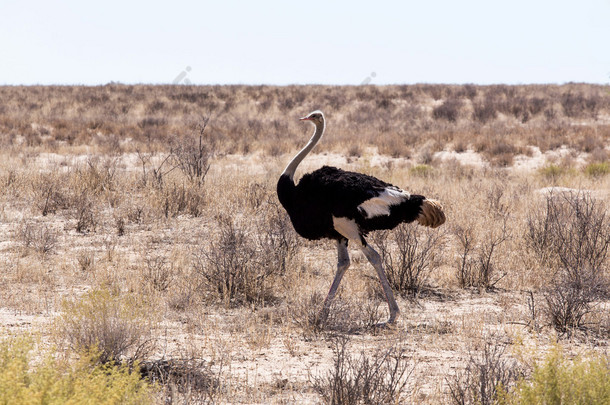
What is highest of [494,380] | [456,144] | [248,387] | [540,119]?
[540,119]

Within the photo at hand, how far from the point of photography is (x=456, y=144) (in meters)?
21.0

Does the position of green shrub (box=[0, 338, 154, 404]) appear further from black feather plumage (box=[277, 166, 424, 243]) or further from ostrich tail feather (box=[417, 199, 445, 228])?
ostrich tail feather (box=[417, 199, 445, 228])

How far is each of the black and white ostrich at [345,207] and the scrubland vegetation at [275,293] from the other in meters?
0.62

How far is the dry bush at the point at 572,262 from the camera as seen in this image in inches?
233

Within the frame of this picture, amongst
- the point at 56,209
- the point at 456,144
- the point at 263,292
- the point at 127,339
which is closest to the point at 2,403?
the point at 127,339

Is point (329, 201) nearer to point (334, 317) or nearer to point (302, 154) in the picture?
point (302, 154)

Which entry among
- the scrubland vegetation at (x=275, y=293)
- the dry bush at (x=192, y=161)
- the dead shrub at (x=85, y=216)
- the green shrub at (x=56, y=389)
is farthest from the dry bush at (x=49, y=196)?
the green shrub at (x=56, y=389)

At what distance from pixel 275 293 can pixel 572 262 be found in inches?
131

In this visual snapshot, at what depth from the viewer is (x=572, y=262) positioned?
24.4 feet

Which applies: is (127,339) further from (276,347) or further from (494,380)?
(494,380)

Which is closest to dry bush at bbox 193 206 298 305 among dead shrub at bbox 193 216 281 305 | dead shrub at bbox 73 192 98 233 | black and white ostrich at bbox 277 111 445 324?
dead shrub at bbox 193 216 281 305

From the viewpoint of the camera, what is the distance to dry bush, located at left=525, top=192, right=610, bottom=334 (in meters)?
5.93

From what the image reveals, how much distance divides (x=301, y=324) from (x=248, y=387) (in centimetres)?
145

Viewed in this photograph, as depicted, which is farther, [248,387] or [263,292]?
[263,292]
